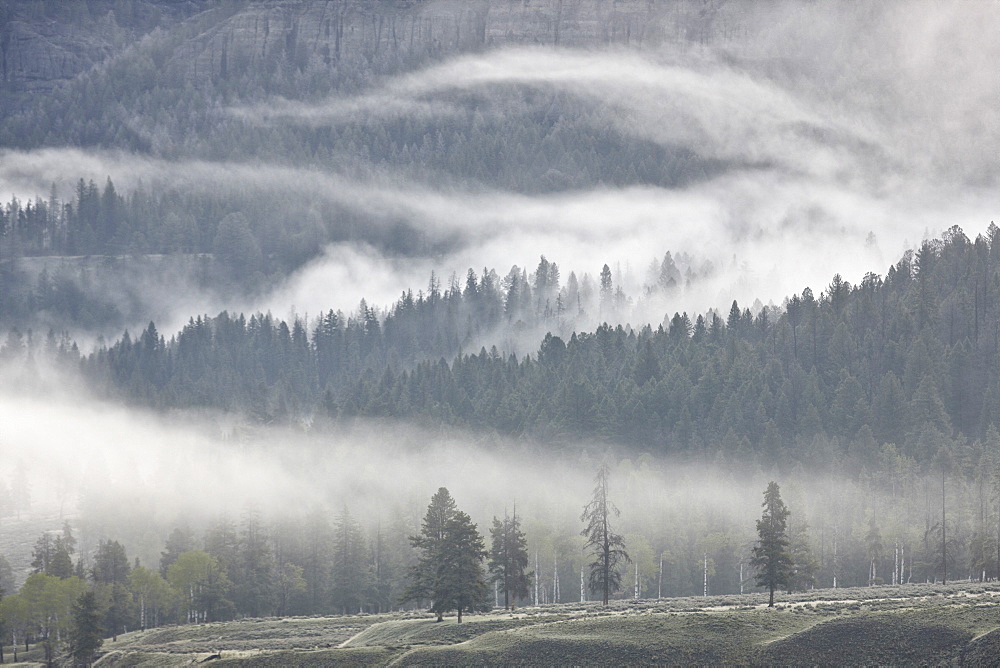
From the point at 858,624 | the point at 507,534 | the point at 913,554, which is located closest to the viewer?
the point at 858,624

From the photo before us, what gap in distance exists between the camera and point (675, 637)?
113312mm

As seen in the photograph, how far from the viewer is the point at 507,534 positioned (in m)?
144

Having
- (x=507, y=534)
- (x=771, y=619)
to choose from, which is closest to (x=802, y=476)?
(x=507, y=534)

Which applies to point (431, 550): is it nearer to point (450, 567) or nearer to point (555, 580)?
point (450, 567)

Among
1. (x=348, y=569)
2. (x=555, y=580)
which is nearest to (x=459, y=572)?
(x=348, y=569)

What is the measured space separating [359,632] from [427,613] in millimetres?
13031

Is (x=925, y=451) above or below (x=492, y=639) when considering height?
above

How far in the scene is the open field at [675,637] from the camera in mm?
107250

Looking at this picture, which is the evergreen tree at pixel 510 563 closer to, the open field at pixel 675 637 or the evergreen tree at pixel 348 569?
the open field at pixel 675 637

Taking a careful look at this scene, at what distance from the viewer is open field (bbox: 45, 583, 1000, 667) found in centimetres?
10725

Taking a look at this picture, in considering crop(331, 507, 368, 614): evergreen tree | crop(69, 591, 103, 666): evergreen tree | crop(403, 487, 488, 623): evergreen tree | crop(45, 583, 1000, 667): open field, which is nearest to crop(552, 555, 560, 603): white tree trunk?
crop(331, 507, 368, 614): evergreen tree

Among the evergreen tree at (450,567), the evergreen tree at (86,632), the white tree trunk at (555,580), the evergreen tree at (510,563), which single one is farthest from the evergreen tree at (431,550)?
the white tree trunk at (555,580)

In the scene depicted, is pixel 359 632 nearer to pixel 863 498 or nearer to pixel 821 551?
pixel 821 551

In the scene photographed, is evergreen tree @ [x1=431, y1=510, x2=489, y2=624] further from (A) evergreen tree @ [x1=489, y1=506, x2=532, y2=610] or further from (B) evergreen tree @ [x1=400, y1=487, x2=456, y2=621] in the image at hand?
(A) evergreen tree @ [x1=489, y1=506, x2=532, y2=610]
